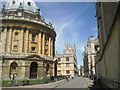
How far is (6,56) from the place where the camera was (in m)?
38.0

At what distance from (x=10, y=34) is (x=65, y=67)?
52467 mm

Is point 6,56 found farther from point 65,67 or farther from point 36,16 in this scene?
point 65,67

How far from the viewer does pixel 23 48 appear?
1591 inches

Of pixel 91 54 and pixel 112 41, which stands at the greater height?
pixel 91 54

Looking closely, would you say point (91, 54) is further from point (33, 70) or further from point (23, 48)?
point (23, 48)

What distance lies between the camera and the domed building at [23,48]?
125ft

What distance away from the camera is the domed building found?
3800 centimetres

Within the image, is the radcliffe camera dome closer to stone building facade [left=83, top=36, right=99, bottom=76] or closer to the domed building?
the domed building

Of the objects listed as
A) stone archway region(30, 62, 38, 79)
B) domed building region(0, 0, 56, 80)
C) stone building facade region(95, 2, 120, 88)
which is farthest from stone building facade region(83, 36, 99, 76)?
stone building facade region(95, 2, 120, 88)

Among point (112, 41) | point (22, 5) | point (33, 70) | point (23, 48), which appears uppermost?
point (22, 5)

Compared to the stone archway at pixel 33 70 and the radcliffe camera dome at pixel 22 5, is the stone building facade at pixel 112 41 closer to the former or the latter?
the stone archway at pixel 33 70

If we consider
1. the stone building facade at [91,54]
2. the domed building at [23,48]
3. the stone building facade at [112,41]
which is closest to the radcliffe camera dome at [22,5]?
the domed building at [23,48]

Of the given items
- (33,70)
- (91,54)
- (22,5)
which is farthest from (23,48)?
(91,54)

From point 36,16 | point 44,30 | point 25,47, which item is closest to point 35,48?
point 25,47
